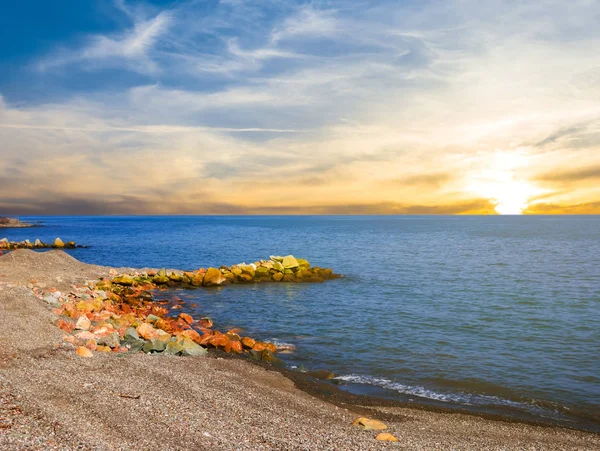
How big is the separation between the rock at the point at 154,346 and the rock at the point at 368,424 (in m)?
8.35

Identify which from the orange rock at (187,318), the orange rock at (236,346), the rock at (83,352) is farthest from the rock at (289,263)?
the rock at (83,352)

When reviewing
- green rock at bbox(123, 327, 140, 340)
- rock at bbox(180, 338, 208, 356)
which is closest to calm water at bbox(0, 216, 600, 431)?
rock at bbox(180, 338, 208, 356)

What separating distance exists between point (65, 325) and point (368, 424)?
42.8ft

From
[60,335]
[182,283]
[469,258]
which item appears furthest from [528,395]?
[469,258]

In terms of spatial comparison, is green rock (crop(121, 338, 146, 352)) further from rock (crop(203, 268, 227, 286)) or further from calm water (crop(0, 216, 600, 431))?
→ rock (crop(203, 268, 227, 286))

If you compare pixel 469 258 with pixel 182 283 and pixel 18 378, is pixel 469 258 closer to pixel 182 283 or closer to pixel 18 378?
pixel 182 283

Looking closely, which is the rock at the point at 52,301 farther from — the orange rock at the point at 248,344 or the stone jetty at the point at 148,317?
the orange rock at the point at 248,344

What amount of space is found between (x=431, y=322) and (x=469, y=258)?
39058 mm

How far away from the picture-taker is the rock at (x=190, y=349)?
55.1ft

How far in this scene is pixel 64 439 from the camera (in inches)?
323

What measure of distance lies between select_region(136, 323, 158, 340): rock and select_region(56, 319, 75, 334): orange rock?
2.55 metres

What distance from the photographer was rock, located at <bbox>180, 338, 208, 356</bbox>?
16809 millimetres

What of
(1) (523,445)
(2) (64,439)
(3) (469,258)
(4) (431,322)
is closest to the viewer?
(2) (64,439)

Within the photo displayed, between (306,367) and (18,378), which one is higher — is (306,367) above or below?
below
